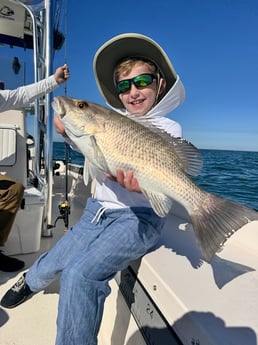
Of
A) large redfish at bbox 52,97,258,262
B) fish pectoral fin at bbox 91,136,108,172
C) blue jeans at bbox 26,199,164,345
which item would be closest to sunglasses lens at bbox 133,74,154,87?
large redfish at bbox 52,97,258,262

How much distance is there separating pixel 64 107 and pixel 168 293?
104 centimetres

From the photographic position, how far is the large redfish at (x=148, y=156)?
140cm

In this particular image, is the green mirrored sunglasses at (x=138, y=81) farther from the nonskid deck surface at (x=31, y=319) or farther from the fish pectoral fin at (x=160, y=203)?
the nonskid deck surface at (x=31, y=319)

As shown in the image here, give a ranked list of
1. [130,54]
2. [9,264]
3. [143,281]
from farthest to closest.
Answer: [9,264] < [130,54] < [143,281]

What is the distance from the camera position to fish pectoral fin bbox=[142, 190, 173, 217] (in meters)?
1.47

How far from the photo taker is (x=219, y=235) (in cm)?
131

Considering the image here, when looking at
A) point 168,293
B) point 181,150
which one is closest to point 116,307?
point 168,293

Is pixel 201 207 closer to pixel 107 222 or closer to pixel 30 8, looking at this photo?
pixel 107 222

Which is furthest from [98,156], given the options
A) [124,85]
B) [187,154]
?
[124,85]

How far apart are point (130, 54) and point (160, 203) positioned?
127cm

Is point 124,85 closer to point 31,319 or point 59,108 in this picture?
point 59,108

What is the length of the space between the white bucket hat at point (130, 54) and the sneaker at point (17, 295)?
165cm

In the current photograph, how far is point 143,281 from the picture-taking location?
5.23 ft

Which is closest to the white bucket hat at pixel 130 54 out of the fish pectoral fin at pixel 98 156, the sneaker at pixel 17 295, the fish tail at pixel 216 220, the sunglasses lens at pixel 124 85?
the sunglasses lens at pixel 124 85
